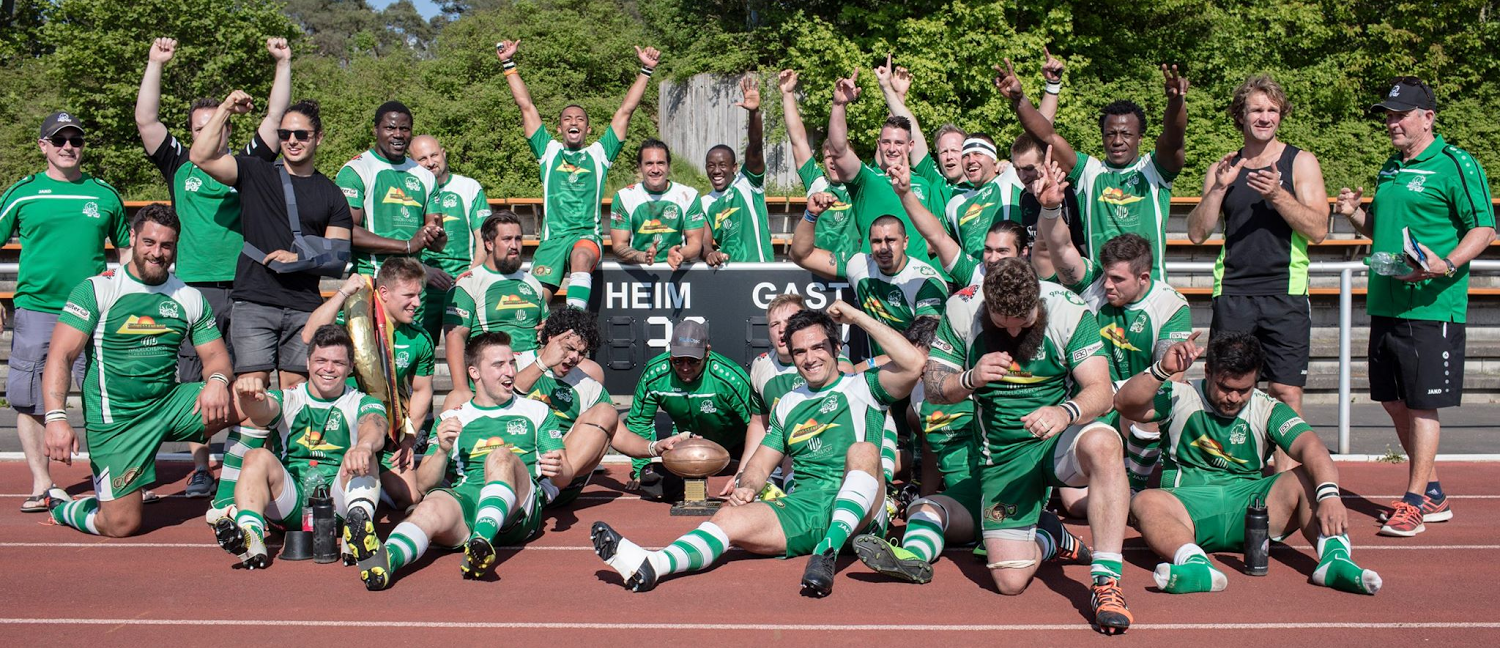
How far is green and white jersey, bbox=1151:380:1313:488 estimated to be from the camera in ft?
19.1

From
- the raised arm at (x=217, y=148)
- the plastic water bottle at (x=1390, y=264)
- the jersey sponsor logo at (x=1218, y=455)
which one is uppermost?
the raised arm at (x=217, y=148)

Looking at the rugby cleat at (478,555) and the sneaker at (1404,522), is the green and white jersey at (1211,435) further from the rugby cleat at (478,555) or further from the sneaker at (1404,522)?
the rugby cleat at (478,555)

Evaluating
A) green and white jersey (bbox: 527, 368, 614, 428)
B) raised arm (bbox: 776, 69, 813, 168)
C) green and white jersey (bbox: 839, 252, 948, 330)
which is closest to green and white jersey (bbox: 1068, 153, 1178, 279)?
green and white jersey (bbox: 839, 252, 948, 330)

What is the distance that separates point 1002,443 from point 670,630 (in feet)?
5.75

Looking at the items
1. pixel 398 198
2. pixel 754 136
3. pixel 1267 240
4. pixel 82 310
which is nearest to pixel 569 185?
pixel 398 198

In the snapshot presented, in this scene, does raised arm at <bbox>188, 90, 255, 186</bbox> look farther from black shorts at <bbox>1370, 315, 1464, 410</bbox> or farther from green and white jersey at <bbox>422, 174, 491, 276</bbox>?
black shorts at <bbox>1370, 315, 1464, 410</bbox>

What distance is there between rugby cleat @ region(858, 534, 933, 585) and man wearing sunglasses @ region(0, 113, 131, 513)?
4.90m

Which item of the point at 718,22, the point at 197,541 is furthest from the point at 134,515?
the point at 718,22

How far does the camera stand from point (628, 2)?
33.9 m

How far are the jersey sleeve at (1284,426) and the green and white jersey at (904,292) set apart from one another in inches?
85.6

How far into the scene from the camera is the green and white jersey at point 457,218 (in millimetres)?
8539

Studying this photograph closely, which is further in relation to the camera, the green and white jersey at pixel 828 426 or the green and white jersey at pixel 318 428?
the green and white jersey at pixel 318 428

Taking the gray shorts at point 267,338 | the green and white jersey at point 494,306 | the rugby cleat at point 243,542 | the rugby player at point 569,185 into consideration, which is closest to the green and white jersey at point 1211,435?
the green and white jersey at point 494,306

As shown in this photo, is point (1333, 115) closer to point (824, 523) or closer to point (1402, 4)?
point (1402, 4)
